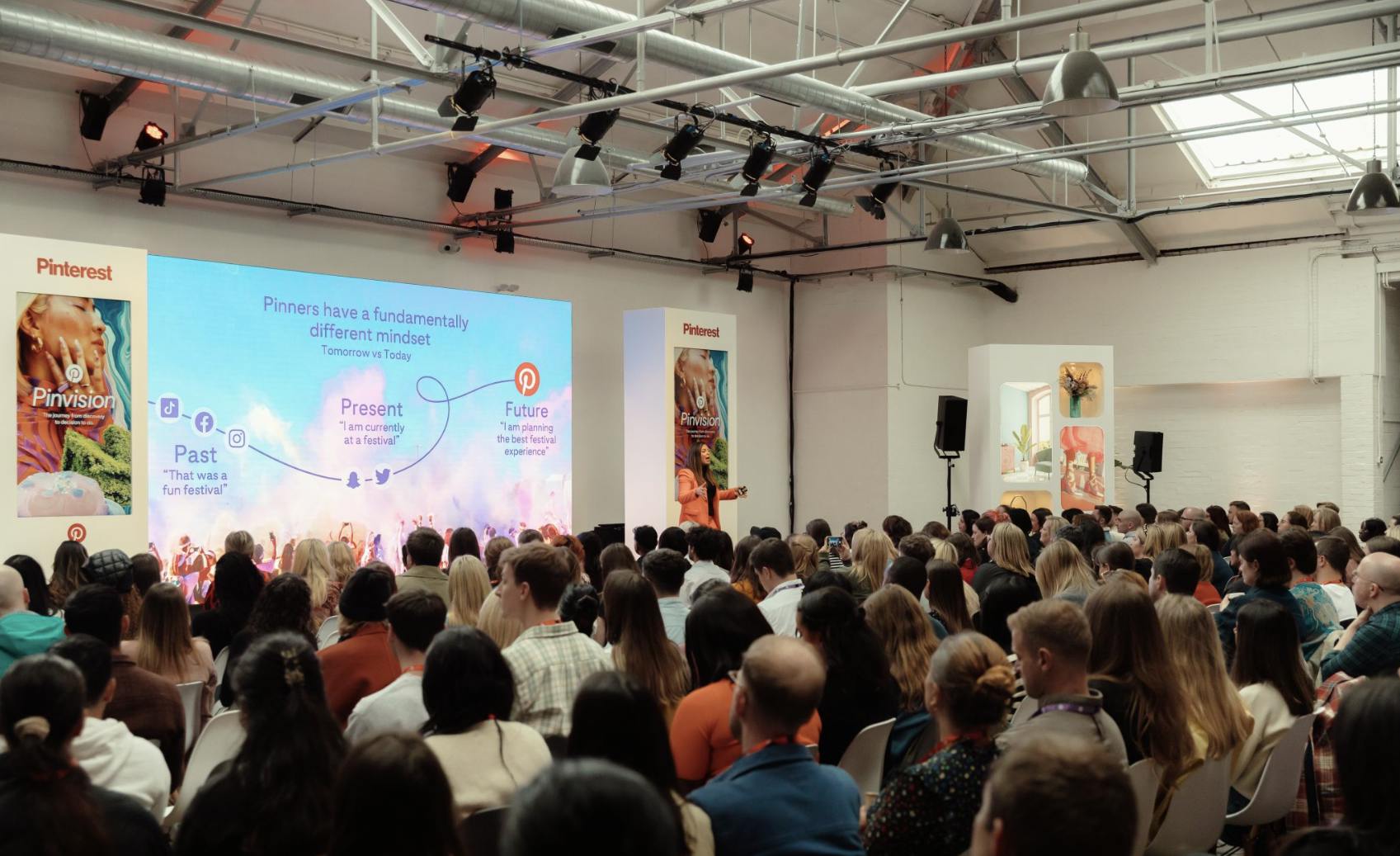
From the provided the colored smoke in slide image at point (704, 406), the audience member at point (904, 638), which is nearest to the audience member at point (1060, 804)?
the audience member at point (904, 638)

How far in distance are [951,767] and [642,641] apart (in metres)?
1.56

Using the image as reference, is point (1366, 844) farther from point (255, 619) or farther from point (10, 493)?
point (10, 493)

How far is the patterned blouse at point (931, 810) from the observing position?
2.53 meters

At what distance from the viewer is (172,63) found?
8.63 meters

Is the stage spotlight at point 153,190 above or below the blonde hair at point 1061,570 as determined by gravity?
above

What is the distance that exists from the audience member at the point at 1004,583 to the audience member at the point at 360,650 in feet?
7.49

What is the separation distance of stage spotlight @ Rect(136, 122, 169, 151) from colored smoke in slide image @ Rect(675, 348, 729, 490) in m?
5.55

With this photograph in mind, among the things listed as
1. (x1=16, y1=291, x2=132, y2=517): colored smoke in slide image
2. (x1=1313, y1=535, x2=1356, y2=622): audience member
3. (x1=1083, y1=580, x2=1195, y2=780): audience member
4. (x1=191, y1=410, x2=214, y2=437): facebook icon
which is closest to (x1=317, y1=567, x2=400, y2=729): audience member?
(x1=1083, y1=580, x2=1195, y2=780): audience member

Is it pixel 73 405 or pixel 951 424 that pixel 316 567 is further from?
pixel 951 424

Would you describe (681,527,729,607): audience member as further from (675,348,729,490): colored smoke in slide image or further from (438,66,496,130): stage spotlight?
(675,348,729,490): colored smoke in slide image

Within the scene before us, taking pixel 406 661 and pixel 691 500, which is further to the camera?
pixel 691 500

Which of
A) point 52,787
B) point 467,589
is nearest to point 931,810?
point 52,787

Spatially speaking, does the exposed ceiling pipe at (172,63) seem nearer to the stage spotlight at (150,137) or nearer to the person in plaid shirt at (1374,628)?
the stage spotlight at (150,137)

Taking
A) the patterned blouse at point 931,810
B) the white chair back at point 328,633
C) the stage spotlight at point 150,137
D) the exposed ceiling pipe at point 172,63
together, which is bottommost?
the white chair back at point 328,633
